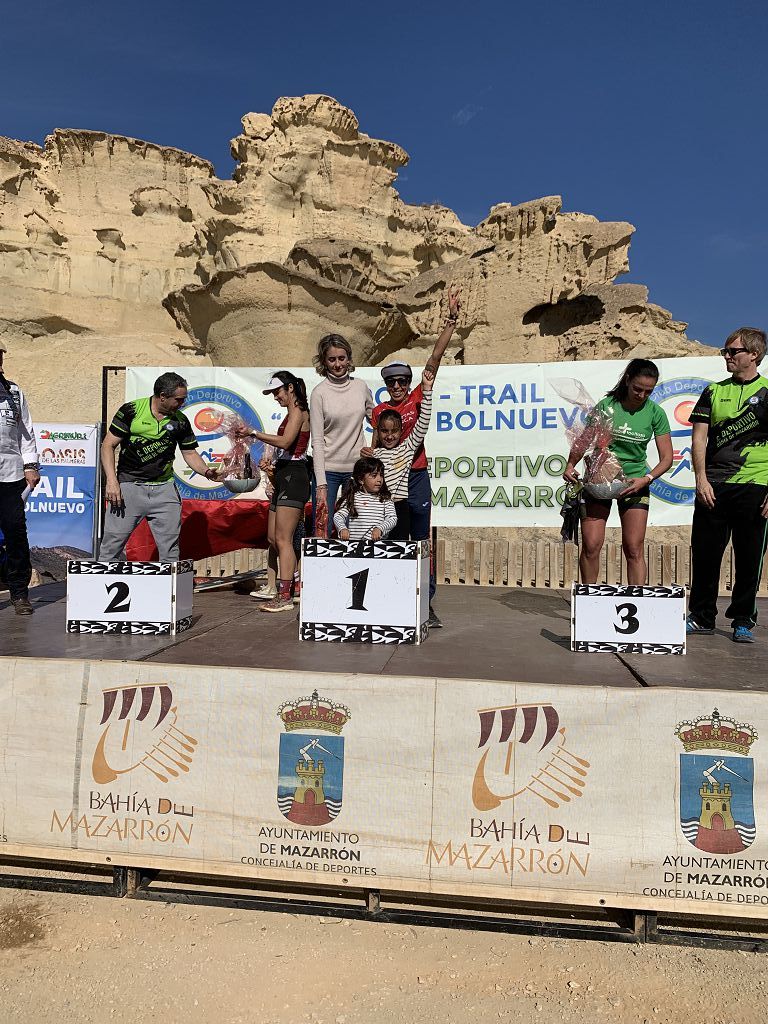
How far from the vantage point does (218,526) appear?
666 cm

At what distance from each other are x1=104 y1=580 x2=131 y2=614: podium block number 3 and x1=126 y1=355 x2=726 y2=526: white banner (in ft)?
13.9

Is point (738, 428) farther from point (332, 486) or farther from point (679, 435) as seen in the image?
point (679, 435)

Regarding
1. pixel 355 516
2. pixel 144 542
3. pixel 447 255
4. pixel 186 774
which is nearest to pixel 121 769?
pixel 186 774

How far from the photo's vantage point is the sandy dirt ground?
229cm

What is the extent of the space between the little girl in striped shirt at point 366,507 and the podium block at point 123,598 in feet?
3.52

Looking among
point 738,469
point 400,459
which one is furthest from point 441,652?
point 738,469

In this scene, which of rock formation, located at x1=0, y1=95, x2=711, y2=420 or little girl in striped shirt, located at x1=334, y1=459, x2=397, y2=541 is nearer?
little girl in striped shirt, located at x1=334, y1=459, x2=397, y2=541

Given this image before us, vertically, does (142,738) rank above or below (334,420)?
below

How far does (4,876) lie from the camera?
293cm

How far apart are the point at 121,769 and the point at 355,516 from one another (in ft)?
6.82

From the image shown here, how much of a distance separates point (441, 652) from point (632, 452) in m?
1.86

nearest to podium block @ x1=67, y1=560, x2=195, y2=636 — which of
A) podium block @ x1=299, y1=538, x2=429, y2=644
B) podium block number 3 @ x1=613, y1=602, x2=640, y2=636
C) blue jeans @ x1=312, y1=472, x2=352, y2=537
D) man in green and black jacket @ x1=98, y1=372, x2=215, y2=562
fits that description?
man in green and black jacket @ x1=98, y1=372, x2=215, y2=562

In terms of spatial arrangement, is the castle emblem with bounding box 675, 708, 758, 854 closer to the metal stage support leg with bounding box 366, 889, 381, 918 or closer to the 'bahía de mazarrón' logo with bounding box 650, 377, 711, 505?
the metal stage support leg with bounding box 366, 889, 381, 918

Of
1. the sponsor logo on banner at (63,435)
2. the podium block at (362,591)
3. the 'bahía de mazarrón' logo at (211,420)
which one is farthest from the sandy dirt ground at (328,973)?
the sponsor logo on banner at (63,435)
